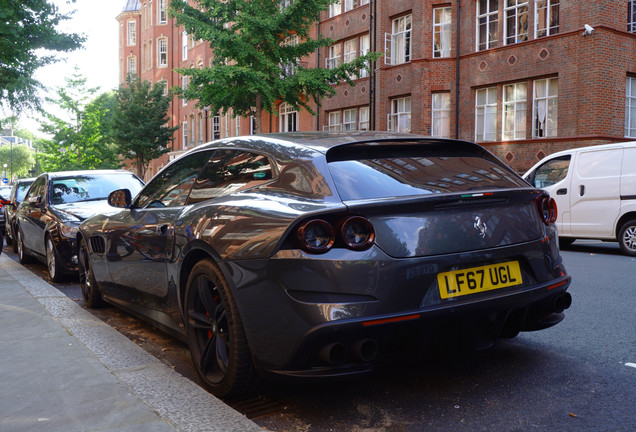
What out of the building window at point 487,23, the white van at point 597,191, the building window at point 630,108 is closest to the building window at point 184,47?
the building window at point 487,23

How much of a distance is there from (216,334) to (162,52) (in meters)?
57.7

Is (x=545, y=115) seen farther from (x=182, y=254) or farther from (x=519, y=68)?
(x=182, y=254)

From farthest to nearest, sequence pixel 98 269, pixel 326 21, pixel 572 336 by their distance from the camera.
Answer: pixel 326 21, pixel 98 269, pixel 572 336

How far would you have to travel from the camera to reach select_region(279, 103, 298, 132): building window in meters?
36.2

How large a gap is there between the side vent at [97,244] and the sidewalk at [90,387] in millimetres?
761

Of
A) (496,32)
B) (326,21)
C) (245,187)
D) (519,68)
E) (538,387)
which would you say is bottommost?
(538,387)

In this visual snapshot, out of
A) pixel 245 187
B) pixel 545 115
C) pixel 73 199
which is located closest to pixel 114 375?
pixel 245 187

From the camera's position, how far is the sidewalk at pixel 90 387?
311cm

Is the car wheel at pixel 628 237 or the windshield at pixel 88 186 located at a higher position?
the windshield at pixel 88 186

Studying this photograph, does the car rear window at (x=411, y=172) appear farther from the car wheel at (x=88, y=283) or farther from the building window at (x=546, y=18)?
the building window at (x=546, y=18)

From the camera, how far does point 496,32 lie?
80.3 ft

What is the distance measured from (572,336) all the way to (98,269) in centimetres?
421

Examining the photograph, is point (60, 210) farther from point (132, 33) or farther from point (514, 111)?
point (132, 33)

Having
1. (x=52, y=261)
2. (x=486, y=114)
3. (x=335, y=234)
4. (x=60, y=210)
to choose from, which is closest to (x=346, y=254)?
(x=335, y=234)
